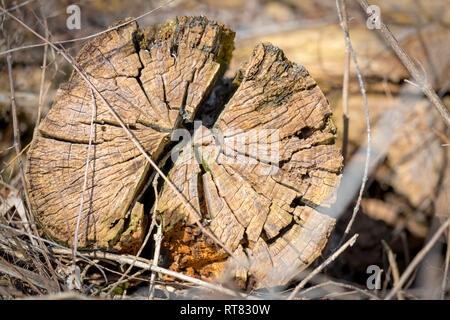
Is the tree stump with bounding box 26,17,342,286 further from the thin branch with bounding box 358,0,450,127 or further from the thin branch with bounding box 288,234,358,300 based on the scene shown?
the thin branch with bounding box 358,0,450,127

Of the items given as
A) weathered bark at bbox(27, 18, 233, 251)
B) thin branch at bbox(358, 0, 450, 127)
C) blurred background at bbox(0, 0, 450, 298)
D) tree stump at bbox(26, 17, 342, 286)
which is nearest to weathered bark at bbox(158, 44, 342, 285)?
tree stump at bbox(26, 17, 342, 286)

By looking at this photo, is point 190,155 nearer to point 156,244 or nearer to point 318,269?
point 156,244

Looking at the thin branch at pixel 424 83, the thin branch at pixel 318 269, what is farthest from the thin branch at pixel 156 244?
the thin branch at pixel 424 83

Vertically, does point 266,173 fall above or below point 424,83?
below

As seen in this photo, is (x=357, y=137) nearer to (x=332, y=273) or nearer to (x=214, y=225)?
(x=332, y=273)

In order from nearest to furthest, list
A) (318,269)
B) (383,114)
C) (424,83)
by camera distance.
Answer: (318,269) < (424,83) < (383,114)

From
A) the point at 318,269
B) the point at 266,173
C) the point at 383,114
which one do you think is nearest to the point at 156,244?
the point at 266,173

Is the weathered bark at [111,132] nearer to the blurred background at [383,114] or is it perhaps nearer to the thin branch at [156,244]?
the thin branch at [156,244]

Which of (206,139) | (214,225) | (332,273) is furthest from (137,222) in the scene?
(332,273)

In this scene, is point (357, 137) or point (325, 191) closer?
point (325, 191)
